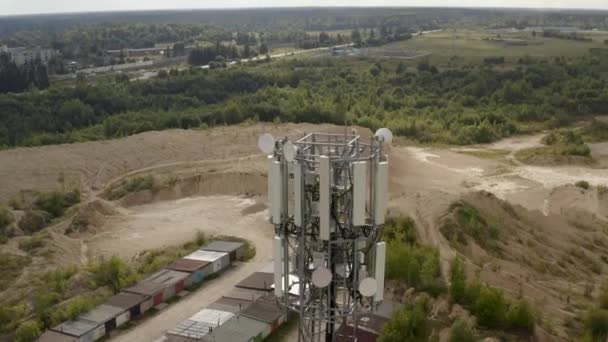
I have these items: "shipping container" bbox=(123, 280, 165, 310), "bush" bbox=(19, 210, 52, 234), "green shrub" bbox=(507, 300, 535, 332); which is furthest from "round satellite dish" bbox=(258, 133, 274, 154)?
"bush" bbox=(19, 210, 52, 234)

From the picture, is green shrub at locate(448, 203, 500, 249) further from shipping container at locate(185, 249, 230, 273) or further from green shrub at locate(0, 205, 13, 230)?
green shrub at locate(0, 205, 13, 230)

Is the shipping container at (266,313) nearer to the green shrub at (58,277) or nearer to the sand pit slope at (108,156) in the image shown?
the green shrub at (58,277)

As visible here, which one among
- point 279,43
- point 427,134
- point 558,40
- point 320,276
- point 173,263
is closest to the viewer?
point 320,276

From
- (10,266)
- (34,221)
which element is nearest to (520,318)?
(10,266)

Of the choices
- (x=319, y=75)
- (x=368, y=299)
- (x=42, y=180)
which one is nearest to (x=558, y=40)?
(x=319, y=75)

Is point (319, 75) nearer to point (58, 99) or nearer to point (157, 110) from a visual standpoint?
point (157, 110)

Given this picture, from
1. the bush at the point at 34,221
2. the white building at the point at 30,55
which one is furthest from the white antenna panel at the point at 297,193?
the white building at the point at 30,55
